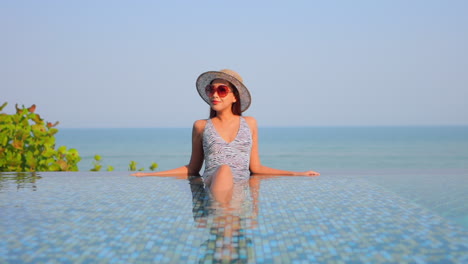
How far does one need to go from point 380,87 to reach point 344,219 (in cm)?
4304

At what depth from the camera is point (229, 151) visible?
16.3 ft

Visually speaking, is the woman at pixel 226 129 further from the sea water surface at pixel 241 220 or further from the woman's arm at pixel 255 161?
the sea water surface at pixel 241 220

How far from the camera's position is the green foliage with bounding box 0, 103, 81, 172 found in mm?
7086

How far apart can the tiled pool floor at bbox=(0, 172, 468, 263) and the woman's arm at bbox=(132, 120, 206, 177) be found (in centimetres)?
52

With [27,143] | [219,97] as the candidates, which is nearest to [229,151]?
[219,97]

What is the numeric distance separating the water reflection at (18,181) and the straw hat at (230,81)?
2.02 m

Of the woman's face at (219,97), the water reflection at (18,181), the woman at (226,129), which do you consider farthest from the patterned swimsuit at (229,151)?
the water reflection at (18,181)

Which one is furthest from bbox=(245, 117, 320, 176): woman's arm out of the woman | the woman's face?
the woman's face

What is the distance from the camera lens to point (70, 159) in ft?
25.2

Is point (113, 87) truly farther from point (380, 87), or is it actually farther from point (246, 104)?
point (246, 104)

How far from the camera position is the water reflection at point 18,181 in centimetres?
496

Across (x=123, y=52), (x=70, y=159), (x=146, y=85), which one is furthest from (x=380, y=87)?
(x=70, y=159)

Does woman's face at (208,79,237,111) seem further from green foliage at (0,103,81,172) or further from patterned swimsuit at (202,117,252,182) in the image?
green foliage at (0,103,81,172)

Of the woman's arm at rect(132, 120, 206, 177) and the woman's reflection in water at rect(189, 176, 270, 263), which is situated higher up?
the woman's arm at rect(132, 120, 206, 177)
